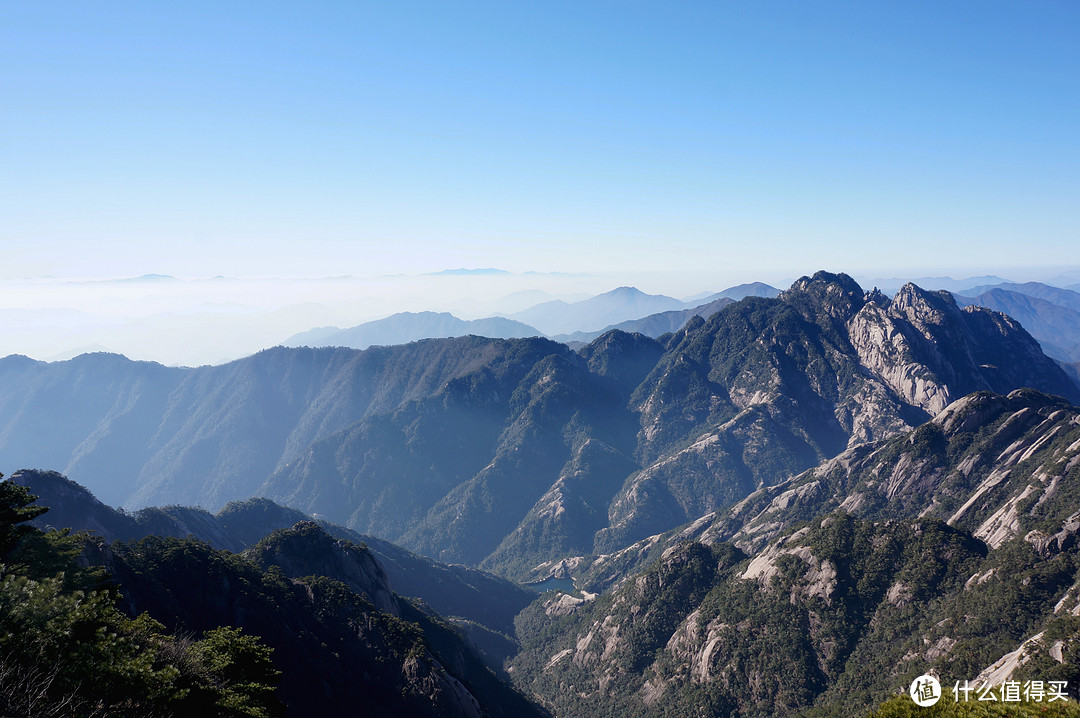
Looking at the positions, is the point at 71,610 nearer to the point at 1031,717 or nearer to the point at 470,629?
the point at 1031,717

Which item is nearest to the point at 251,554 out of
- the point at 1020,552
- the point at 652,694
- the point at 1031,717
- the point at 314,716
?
the point at 314,716

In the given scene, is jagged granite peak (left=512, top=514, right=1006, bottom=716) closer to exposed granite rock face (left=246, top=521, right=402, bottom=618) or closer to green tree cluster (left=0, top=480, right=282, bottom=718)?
exposed granite rock face (left=246, top=521, right=402, bottom=618)
